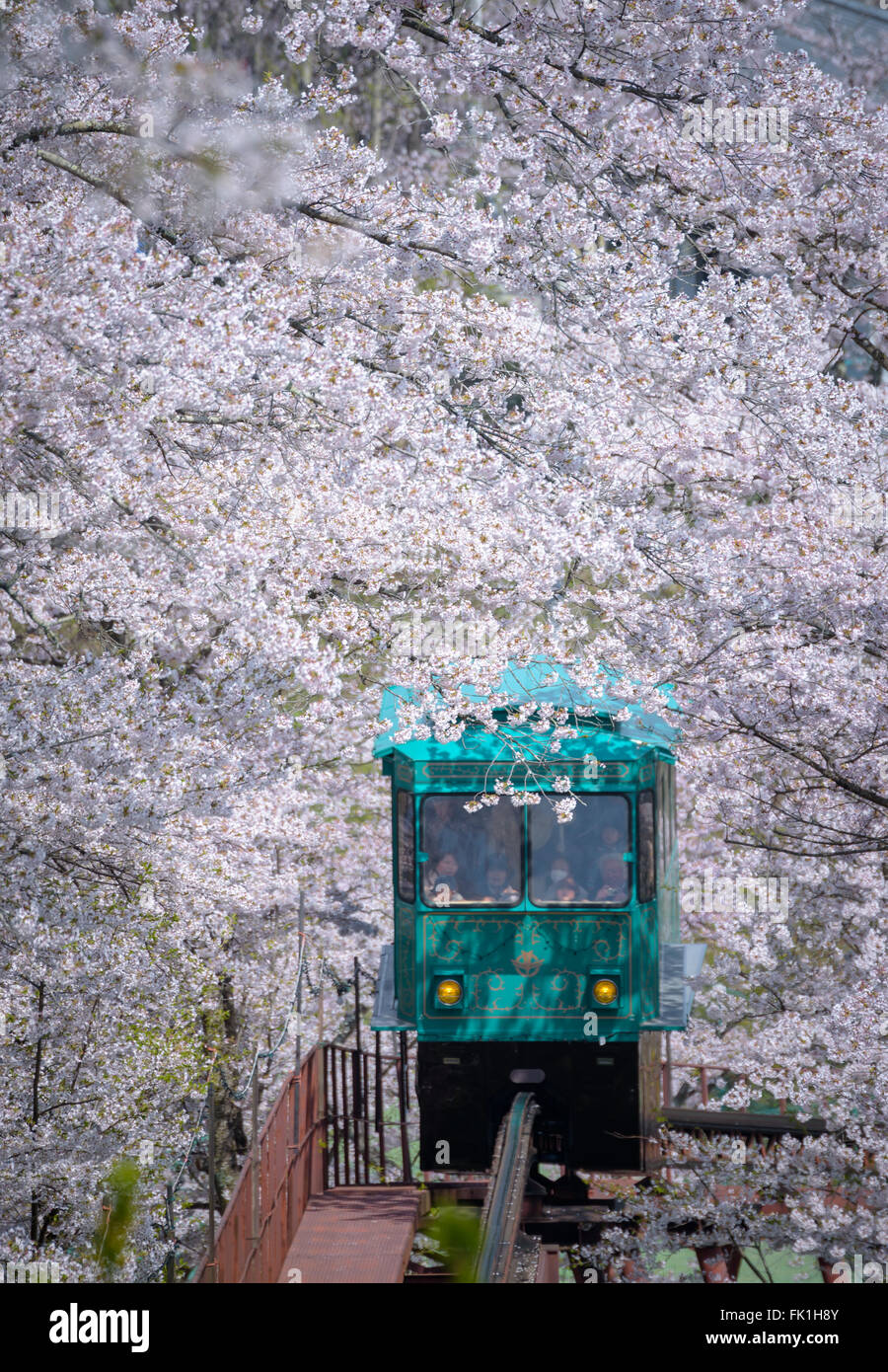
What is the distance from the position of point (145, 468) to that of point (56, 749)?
7.90ft

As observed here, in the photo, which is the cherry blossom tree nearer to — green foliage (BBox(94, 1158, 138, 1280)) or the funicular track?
green foliage (BBox(94, 1158, 138, 1280))

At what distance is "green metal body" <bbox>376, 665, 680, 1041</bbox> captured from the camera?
33.6 feet

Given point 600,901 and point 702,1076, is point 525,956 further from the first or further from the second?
point 702,1076

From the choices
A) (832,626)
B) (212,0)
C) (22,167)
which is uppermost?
(212,0)

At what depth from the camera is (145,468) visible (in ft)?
20.7

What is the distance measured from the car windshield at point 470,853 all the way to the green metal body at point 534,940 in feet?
0.18

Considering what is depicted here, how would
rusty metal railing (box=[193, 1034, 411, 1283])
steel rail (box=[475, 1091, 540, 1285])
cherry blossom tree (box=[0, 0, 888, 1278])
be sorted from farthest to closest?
1. steel rail (box=[475, 1091, 540, 1285])
2. rusty metal railing (box=[193, 1034, 411, 1283])
3. cherry blossom tree (box=[0, 0, 888, 1278])

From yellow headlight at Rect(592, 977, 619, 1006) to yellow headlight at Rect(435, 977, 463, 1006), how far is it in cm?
104

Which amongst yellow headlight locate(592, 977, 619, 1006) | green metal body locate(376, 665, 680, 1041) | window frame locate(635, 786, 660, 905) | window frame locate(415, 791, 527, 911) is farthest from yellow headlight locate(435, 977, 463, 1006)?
window frame locate(635, 786, 660, 905)

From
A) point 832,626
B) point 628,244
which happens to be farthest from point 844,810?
point 628,244

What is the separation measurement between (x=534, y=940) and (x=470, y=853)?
31.8 inches

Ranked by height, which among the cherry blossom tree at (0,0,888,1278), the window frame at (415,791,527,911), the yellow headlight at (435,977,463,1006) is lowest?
the yellow headlight at (435,977,463,1006)

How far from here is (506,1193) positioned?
858 centimetres

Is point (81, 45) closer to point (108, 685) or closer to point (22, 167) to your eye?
point (22, 167)
